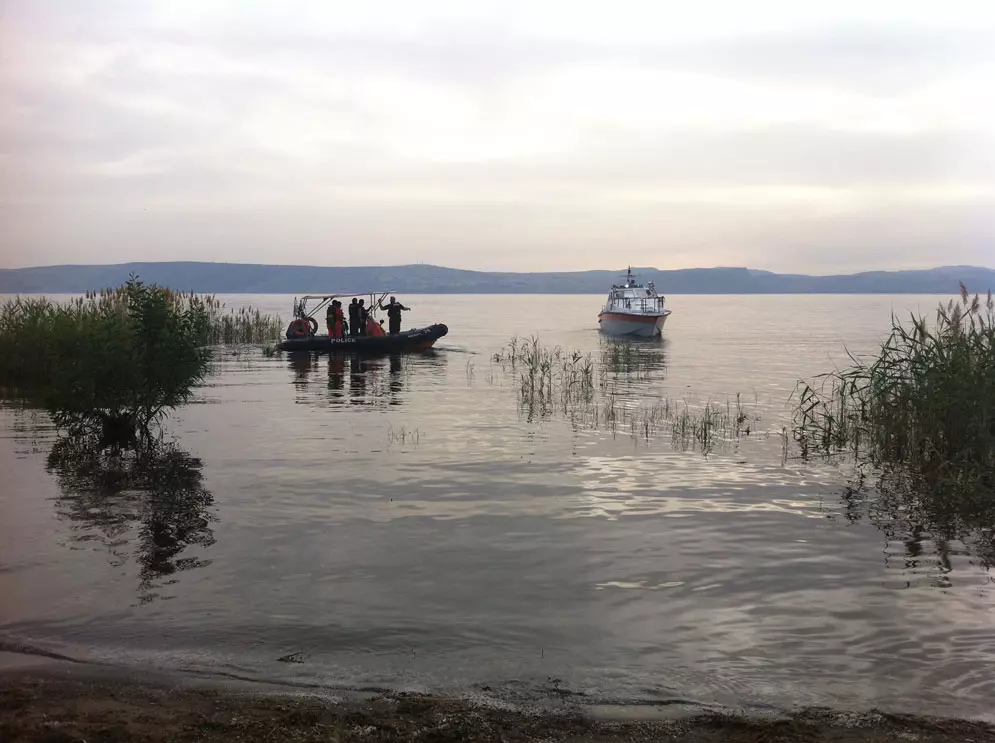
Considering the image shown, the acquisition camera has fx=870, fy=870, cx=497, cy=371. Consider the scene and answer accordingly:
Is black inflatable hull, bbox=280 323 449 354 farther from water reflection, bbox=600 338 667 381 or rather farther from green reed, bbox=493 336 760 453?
green reed, bbox=493 336 760 453

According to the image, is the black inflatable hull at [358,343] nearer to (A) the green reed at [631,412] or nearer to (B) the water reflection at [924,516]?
(A) the green reed at [631,412]

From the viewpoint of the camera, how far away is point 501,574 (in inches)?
309

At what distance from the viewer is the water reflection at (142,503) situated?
26.8 feet

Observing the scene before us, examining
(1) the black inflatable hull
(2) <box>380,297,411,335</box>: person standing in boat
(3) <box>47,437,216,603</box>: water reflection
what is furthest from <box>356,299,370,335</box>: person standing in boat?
(3) <box>47,437,216,603</box>: water reflection

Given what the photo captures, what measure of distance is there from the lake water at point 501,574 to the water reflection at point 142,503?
47 millimetres

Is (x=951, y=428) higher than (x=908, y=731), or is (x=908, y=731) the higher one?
(x=951, y=428)

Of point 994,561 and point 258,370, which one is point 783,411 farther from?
point 258,370

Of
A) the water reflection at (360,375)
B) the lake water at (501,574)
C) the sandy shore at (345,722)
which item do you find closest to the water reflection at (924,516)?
the lake water at (501,574)

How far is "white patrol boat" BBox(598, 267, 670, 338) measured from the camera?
5162 centimetres

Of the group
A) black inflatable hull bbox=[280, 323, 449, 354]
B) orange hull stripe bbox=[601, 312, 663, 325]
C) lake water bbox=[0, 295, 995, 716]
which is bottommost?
lake water bbox=[0, 295, 995, 716]

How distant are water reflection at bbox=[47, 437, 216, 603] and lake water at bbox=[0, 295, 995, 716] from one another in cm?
5

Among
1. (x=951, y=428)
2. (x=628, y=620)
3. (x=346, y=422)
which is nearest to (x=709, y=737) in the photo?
(x=628, y=620)

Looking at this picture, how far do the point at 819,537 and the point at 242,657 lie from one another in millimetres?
6050

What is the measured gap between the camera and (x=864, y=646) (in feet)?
20.1
